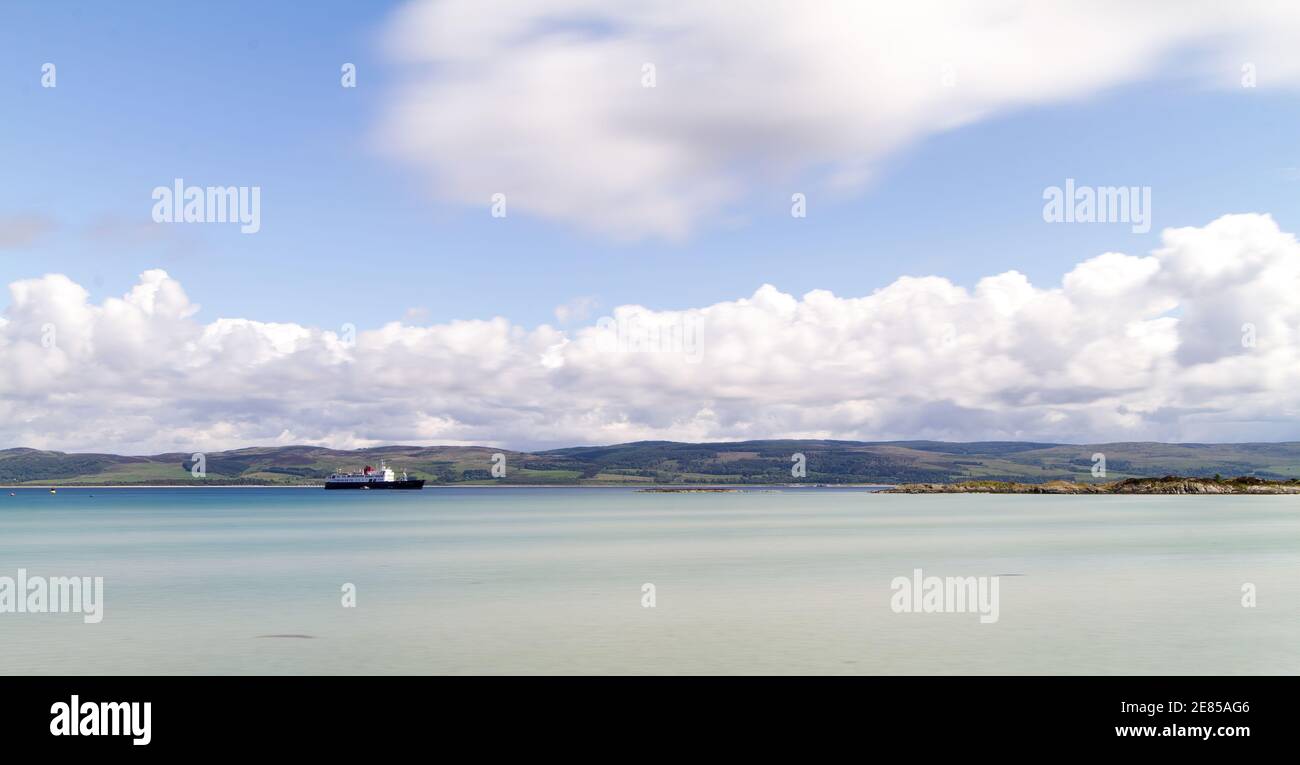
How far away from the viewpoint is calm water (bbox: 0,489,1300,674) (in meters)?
25.4

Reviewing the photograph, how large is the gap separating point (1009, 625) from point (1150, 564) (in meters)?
23.2

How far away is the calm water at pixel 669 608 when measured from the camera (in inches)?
1000

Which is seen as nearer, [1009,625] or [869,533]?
[1009,625]

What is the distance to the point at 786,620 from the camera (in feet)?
103

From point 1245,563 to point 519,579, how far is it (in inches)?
1405

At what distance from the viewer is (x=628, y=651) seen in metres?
26.6

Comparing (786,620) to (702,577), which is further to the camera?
(702,577)

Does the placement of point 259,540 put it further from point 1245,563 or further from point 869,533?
point 1245,563

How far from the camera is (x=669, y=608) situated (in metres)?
34.9
